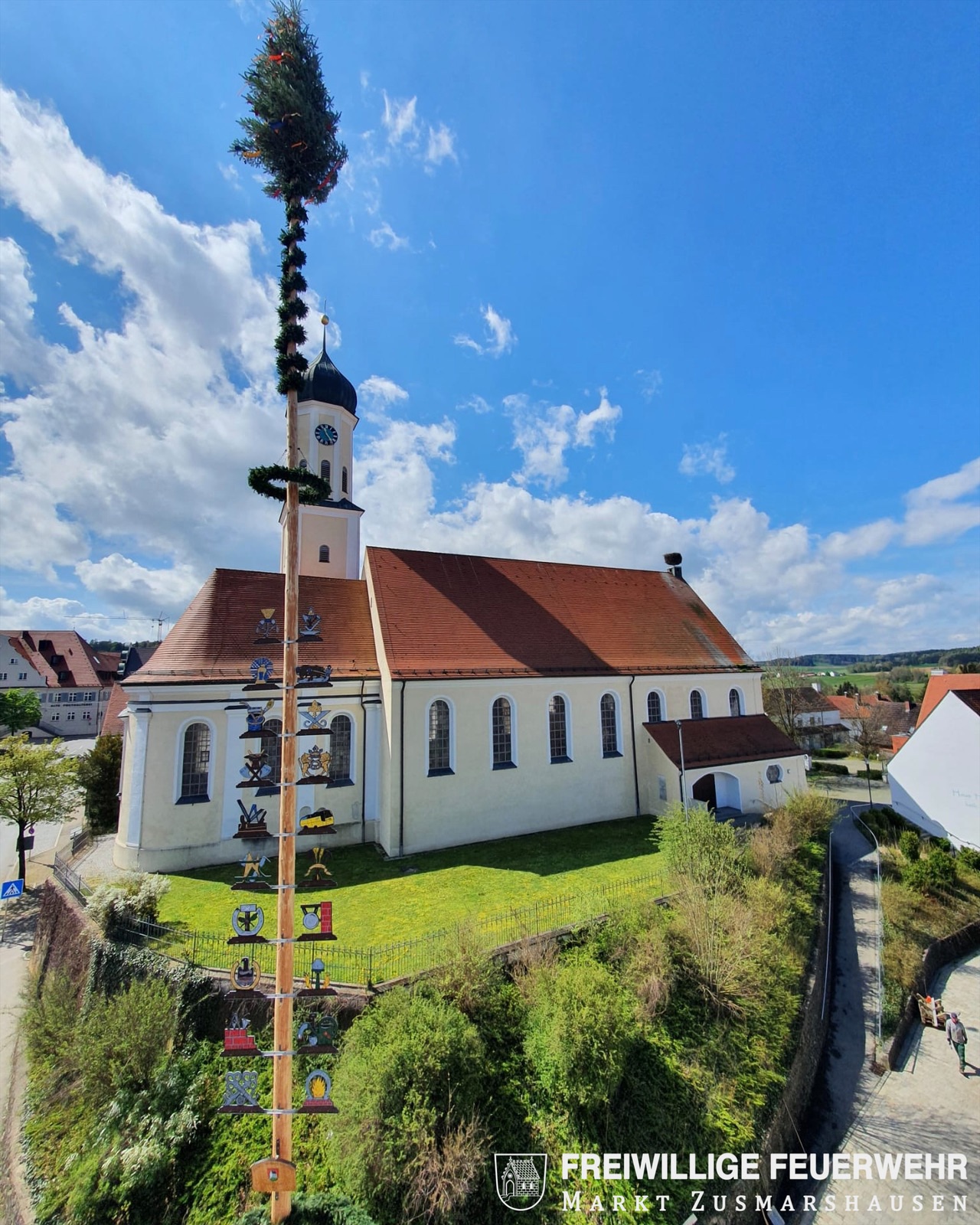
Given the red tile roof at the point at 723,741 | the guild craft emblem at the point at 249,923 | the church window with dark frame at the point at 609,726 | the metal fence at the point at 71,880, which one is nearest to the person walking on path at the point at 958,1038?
the red tile roof at the point at 723,741

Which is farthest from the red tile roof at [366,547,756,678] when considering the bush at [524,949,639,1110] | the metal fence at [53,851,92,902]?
the bush at [524,949,639,1110]

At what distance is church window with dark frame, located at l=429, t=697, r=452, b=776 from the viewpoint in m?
19.0

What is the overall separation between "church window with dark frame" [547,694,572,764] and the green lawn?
2.90 meters

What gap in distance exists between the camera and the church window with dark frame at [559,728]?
21.4m

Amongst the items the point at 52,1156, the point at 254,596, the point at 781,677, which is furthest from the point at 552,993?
the point at 781,677

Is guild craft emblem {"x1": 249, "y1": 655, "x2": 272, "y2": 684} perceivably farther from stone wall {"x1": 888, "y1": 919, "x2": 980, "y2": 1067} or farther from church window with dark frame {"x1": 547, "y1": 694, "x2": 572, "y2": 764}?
stone wall {"x1": 888, "y1": 919, "x2": 980, "y2": 1067}

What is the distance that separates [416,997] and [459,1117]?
5.67 ft

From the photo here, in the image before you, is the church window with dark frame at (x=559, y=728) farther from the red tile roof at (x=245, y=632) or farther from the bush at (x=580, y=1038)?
the bush at (x=580, y=1038)

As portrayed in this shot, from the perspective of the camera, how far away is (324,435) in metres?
27.0

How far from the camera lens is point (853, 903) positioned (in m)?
20.5

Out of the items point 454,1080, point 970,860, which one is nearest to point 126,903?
point 454,1080

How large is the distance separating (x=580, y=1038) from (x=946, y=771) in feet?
96.3

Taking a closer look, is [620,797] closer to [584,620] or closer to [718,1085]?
[584,620]

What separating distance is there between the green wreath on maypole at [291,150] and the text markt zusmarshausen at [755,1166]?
37.5 feet
